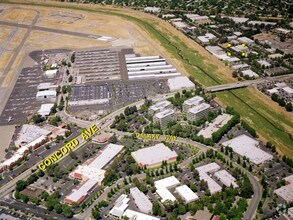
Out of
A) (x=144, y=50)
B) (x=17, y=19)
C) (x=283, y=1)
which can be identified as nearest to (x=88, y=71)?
(x=144, y=50)

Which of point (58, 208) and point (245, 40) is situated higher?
point (245, 40)

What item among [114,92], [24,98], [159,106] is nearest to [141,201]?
[159,106]

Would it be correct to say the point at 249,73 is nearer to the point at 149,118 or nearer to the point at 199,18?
the point at 149,118

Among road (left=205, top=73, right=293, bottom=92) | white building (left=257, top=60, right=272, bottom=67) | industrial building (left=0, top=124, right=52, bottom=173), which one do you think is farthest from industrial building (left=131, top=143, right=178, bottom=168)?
white building (left=257, top=60, right=272, bottom=67)

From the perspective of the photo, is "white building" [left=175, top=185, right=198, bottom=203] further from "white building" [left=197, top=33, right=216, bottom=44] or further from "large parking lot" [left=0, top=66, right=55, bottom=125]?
"white building" [left=197, top=33, right=216, bottom=44]

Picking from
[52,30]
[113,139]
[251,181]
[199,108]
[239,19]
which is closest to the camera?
[251,181]

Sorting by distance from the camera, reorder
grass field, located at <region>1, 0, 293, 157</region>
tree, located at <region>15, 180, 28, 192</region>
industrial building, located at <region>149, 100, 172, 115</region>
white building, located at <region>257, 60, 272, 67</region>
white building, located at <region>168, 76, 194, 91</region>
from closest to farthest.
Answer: tree, located at <region>15, 180, 28, 192</region> < grass field, located at <region>1, 0, 293, 157</region> < industrial building, located at <region>149, 100, 172, 115</region> < white building, located at <region>168, 76, 194, 91</region> < white building, located at <region>257, 60, 272, 67</region>

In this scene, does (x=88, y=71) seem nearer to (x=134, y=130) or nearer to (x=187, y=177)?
(x=134, y=130)
